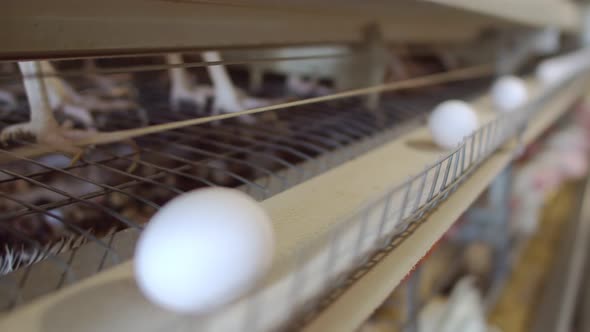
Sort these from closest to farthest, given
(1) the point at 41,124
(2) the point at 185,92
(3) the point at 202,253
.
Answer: (3) the point at 202,253, (1) the point at 41,124, (2) the point at 185,92

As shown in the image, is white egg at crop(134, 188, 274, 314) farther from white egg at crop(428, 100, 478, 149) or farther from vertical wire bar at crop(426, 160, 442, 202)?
white egg at crop(428, 100, 478, 149)

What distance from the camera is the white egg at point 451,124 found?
2.39 ft

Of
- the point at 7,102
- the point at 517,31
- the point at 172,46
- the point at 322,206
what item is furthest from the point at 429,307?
the point at 517,31

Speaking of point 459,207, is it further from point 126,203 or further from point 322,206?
point 126,203

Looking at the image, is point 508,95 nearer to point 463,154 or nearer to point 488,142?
point 488,142

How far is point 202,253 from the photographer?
304 mm

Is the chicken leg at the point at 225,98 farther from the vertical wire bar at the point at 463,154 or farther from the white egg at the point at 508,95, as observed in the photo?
the white egg at the point at 508,95

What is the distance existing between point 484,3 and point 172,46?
607 millimetres

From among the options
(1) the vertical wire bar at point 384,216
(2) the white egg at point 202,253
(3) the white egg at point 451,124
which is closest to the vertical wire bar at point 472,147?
(3) the white egg at point 451,124

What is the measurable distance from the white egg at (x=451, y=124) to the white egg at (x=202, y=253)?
0.49m

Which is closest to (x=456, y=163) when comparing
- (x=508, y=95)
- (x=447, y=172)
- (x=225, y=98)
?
(x=447, y=172)

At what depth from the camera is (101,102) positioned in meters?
0.96

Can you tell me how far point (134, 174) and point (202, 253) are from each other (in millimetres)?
407

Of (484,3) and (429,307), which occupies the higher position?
(484,3)
